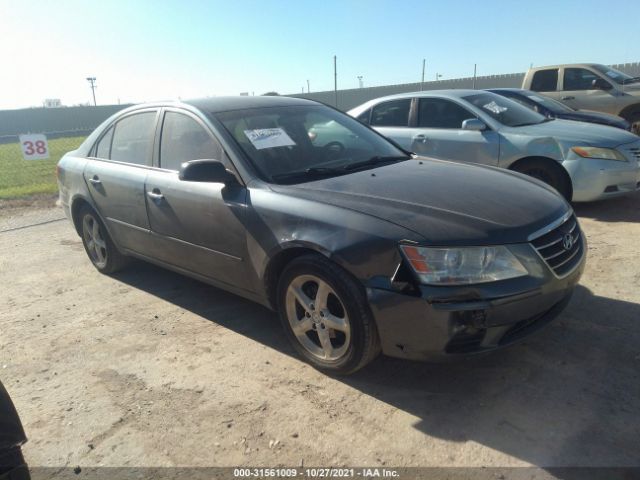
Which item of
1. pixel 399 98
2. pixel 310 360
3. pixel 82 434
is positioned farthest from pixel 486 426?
pixel 399 98

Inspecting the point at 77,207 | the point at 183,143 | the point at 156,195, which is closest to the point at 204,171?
the point at 183,143

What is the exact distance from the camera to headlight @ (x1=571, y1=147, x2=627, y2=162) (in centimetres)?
569

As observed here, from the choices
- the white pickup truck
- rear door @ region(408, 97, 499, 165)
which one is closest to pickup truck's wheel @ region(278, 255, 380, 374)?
rear door @ region(408, 97, 499, 165)

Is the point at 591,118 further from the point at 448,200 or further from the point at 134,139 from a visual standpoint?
the point at 134,139

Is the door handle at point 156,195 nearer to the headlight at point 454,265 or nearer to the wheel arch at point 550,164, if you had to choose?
the headlight at point 454,265

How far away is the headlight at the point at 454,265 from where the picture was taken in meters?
2.49

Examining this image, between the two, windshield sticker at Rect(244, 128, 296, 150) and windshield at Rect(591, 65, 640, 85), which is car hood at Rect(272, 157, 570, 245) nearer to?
windshield sticker at Rect(244, 128, 296, 150)

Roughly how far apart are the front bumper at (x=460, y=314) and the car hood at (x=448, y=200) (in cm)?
22

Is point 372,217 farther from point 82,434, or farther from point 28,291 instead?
point 28,291

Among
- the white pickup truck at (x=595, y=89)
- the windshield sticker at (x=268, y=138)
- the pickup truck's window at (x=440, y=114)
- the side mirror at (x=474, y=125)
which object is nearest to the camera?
the windshield sticker at (x=268, y=138)

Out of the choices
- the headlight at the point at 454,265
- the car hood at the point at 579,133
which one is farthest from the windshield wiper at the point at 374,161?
the car hood at the point at 579,133

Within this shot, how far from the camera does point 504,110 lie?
6.54 m

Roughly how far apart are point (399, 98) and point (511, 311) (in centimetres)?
510

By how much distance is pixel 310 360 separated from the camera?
3111 mm
